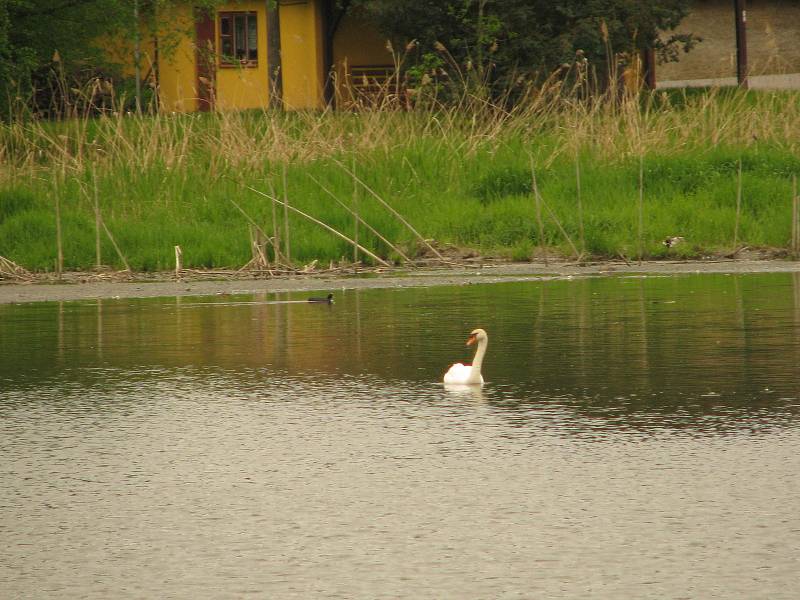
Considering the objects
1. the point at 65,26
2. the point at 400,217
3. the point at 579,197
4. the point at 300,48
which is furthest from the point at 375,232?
the point at 300,48

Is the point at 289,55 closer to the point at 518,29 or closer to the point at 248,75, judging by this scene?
the point at 248,75

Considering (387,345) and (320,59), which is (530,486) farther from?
(320,59)

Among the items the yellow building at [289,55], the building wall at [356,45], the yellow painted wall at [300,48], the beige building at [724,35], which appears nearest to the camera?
the yellow building at [289,55]

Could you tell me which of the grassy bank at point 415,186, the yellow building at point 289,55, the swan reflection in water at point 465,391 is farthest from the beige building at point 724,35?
the swan reflection in water at point 465,391

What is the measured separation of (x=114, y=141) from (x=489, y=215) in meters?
5.79

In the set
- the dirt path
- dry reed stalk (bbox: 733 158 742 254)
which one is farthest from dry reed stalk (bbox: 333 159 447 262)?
dry reed stalk (bbox: 733 158 742 254)

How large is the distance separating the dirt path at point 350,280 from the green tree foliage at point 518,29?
15.2 m

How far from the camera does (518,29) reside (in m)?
33.5

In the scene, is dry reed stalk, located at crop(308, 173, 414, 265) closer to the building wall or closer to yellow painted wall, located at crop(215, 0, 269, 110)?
yellow painted wall, located at crop(215, 0, 269, 110)

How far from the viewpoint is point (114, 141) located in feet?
71.4

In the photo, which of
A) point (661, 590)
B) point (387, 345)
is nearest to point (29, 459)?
point (661, 590)

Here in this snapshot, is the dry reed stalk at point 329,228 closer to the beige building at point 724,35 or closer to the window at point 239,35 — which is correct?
the window at point 239,35

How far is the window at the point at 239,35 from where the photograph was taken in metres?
44.9

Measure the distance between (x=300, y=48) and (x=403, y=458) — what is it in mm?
36608
